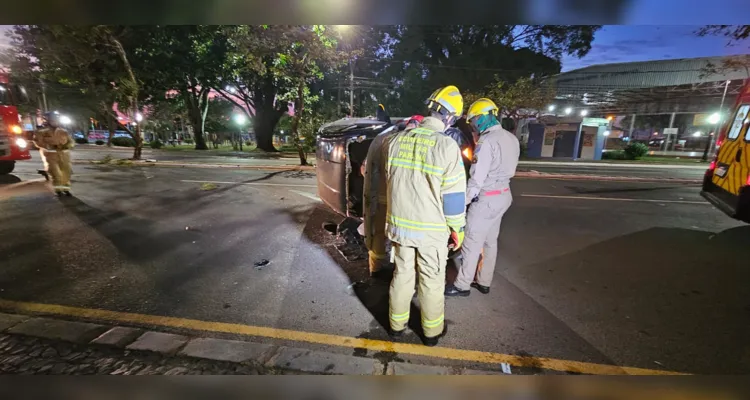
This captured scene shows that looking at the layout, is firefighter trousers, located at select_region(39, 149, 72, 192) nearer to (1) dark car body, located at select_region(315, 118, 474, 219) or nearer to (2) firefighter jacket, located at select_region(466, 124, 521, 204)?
(1) dark car body, located at select_region(315, 118, 474, 219)

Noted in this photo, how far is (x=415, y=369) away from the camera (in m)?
2.12

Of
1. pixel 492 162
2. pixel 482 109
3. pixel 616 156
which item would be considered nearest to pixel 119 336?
pixel 492 162

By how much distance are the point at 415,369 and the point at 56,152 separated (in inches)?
323

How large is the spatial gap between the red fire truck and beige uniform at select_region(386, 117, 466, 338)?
1158 centimetres

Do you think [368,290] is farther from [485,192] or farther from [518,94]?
[518,94]

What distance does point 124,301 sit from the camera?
2877 millimetres

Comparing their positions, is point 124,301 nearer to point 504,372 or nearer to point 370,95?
point 504,372

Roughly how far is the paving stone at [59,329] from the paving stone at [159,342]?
358mm

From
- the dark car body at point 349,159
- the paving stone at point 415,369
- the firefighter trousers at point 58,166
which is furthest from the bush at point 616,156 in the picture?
the firefighter trousers at point 58,166

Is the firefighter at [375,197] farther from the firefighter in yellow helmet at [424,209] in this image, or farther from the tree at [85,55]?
the tree at [85,55]

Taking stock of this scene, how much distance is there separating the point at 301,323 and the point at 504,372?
1.50 m

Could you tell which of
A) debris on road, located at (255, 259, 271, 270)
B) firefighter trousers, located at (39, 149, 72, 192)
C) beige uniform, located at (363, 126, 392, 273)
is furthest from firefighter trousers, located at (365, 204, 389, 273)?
firefighter trousers, located at (39, 149, 72, 192)
